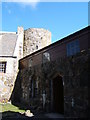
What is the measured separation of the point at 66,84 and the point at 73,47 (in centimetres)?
250

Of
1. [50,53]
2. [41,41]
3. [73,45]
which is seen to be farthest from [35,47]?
[73,45]

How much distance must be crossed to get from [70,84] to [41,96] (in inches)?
150

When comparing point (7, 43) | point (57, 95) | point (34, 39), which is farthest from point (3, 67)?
point (57, 95)

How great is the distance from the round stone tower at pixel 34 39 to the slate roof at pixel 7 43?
208cm

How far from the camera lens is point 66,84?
1004cm

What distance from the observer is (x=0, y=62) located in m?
18.5

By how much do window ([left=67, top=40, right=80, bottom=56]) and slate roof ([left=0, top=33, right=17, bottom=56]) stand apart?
10.0m

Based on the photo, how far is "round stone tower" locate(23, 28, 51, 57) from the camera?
76.0ft

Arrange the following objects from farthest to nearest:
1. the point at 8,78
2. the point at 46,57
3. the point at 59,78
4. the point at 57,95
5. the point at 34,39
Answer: the point at 34,39 < the point at 8,78 < the point at 46,57 < the point at 59,78 < the point at 57,95

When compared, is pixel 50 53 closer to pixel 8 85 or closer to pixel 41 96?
pixel 41 96

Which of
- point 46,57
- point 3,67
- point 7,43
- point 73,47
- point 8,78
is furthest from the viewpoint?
point 7,43

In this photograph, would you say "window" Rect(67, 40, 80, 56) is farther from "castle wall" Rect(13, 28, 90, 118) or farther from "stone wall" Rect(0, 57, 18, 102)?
"stone wall" Rect(0, 57, 18, 102)

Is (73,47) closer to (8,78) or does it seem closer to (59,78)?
(59,78)

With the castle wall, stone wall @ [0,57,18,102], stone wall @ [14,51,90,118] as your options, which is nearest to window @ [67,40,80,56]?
the castle wall
